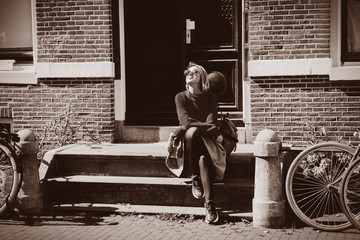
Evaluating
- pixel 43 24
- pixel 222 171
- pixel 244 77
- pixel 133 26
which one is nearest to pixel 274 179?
pixel 222 171

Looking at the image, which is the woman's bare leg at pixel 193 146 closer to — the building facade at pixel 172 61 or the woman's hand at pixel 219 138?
the woman's hand at pixel 219 138

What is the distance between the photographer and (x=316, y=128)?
24.9 feet

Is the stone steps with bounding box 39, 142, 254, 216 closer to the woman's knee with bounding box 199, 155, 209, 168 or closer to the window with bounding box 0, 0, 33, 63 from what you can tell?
the woman's knee with bounding box 199, 155, 209, 168

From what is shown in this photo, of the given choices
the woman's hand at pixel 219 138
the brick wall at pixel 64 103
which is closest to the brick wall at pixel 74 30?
the brick wall at pixel 64 103

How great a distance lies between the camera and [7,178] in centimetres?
669

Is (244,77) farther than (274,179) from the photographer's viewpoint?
Yes

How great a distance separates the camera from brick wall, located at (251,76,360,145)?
748 cm

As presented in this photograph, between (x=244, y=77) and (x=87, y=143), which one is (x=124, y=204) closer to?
(x=87, y=143)

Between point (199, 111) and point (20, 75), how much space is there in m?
3.51

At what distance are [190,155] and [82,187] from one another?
5.26 ft

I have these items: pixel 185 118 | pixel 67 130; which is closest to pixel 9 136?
pixel 67 130

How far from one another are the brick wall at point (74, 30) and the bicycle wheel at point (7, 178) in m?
2.12

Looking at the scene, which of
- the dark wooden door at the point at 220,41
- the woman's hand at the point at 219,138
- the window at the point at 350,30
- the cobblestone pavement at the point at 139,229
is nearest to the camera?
the cobblestone pavement at the point at 139,229

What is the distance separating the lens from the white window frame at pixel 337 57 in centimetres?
739
